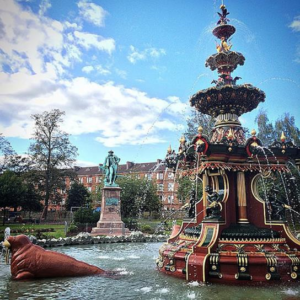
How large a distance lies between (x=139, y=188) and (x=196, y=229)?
52178 millimetres

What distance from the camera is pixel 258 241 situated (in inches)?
369

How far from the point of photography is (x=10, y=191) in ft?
147

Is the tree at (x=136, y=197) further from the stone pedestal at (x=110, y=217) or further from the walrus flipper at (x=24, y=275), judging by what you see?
the walrus flipper at (x=24, y=275)

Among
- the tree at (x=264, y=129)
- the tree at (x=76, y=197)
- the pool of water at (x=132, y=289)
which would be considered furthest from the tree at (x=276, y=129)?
the tree at (x=76, y=197)

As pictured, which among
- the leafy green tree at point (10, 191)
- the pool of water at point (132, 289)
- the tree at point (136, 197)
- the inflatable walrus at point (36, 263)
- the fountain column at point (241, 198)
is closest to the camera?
the pool of water at point (132, 289)

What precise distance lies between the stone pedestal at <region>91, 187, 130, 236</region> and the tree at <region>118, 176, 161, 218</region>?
1156 inches

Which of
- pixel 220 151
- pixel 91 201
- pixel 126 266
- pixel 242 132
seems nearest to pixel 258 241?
pixel 220 151

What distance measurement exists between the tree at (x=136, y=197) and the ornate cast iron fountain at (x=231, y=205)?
47.0m

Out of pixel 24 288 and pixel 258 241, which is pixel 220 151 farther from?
pixel 24 288

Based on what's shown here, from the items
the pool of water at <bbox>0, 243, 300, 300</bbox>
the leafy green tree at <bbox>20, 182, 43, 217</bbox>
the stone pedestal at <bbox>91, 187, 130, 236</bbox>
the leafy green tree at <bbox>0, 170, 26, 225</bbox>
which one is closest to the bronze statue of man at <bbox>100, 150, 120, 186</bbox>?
the stone pedestal at <bbox>91, 187, 130, 236</bbox>

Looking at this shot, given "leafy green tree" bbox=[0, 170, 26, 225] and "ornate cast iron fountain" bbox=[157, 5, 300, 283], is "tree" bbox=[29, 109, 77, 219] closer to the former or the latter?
"leafy green tree" bbox=[0, 170, 26, 225]

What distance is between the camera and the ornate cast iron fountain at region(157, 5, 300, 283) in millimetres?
8758

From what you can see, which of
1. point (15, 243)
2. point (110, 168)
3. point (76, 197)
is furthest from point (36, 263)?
point (76, 197)

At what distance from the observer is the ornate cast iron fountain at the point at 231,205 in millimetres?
8758
